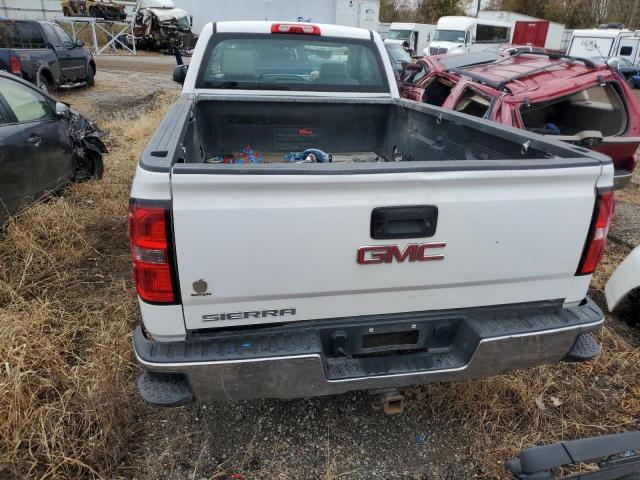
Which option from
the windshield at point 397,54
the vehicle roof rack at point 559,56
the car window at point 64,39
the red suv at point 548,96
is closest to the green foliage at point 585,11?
the windshield at point 397,54

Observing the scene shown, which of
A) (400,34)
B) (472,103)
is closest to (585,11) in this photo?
(400,34)

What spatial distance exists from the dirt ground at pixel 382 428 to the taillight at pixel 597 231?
40.5 inches

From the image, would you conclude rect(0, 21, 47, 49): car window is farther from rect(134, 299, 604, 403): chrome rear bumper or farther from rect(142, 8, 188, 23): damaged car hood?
rect(142, 8, 188, 23): damaged car hood

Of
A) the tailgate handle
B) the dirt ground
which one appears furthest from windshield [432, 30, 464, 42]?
the tailgate handle

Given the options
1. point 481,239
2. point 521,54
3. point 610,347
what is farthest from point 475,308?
point 521,54

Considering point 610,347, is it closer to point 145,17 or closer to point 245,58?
point 245,58

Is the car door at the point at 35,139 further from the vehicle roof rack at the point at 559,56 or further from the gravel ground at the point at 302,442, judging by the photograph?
the vehicle roof rack at the point at 559,56

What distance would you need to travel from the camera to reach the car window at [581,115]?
5762 mm

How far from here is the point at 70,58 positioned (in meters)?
13.0

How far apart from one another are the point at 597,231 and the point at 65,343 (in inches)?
127

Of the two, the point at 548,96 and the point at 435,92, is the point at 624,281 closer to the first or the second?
the point at 548,96

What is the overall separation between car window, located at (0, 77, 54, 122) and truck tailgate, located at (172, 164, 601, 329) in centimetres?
404

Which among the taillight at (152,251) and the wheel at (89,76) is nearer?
the taillight at (152,251)

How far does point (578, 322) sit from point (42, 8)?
29.9 m
